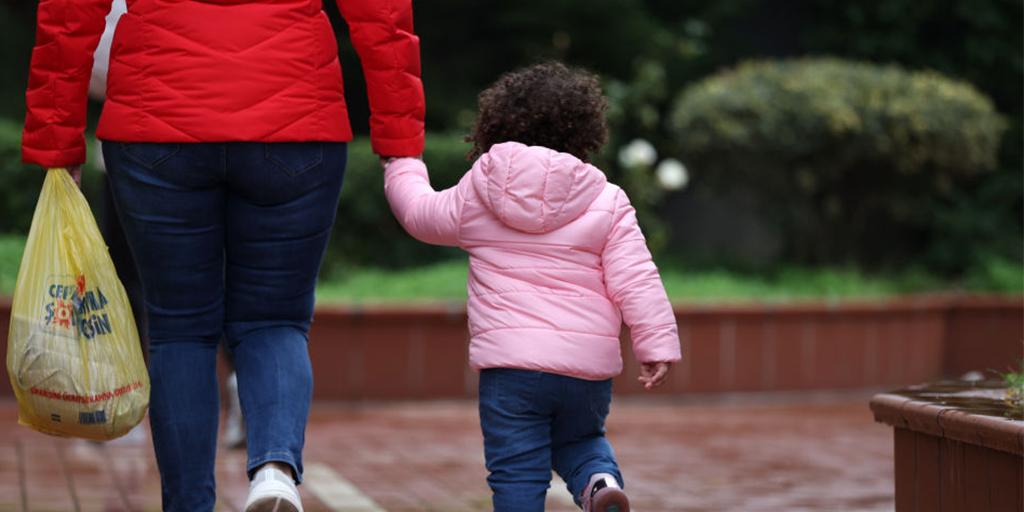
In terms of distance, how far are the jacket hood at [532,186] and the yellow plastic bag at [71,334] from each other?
84 cm

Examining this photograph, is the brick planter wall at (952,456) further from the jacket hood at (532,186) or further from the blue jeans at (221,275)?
the blue jeans at (221,275)

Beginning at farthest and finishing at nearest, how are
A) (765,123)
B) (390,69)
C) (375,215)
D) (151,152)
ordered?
(375,215)
(765,123)
(390,69)
(151,152)

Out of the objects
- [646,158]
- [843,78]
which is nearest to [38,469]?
[646,158]

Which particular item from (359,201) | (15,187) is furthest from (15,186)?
(359,201)

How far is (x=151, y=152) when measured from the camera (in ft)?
10.6

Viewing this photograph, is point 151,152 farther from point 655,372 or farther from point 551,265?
point 655,372

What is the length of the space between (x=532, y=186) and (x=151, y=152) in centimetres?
80

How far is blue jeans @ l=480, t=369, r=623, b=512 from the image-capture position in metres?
3.35

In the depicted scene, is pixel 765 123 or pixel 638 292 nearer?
pixel 638 292

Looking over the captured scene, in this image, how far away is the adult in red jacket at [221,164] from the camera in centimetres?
321

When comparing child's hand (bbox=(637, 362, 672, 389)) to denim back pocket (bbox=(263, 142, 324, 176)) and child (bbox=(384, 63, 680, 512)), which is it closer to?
child (bbox=(384, 63, 680, 512))

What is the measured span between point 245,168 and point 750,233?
998 centimetres

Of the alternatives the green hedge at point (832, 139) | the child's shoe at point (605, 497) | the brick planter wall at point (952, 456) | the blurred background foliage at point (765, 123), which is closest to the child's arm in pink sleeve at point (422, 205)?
the child's shoe at point (605, 497)

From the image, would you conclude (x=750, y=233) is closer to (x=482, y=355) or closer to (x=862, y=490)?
(x=862, y=490)
